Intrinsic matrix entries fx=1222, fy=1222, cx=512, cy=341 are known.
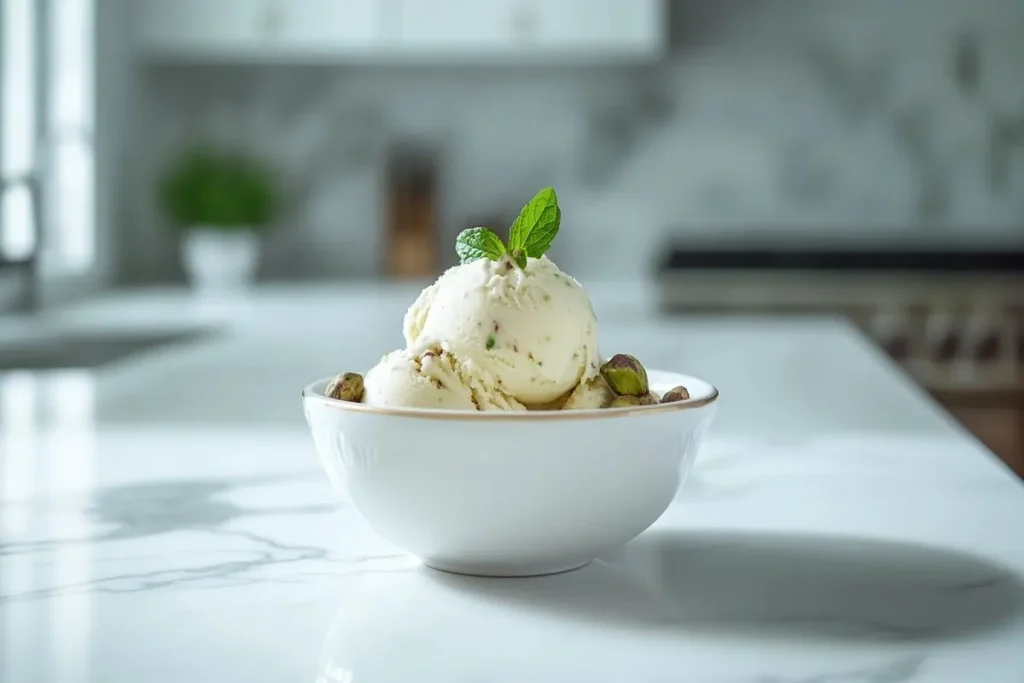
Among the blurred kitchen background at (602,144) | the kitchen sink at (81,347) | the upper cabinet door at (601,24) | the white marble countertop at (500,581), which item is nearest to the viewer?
the white marble countertop at (500,581)

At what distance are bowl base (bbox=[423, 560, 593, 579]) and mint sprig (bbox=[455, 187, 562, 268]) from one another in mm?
184

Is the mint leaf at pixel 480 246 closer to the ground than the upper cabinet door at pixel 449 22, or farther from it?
closer to the ground

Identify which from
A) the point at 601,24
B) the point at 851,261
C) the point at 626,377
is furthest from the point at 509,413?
the point at 601,24

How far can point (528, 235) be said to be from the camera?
2.45 ft

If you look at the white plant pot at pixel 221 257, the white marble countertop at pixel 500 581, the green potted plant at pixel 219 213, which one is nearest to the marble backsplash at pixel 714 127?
the green potted plant at pixel 219 213

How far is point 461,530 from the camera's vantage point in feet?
2.16

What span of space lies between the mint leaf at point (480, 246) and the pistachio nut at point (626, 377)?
0.32 feet

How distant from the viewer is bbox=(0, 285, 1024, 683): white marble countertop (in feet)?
1.82

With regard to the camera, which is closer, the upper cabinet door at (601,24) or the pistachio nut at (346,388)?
the pistachio nut at (346,388)

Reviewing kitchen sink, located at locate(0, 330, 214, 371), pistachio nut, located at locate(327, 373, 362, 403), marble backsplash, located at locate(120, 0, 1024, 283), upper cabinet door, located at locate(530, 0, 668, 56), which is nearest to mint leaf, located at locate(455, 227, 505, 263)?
pistachio nut, located at locate(327, 373, 362, 403)

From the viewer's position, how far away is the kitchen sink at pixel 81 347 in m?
2.13

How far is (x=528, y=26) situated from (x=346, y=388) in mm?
2541

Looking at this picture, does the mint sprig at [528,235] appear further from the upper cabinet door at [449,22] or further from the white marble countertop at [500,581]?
the upper cabinet door at [449,22]

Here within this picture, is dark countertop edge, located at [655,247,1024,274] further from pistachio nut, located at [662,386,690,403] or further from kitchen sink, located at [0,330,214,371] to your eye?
pistachio nut, located at [662,386,690,403]
